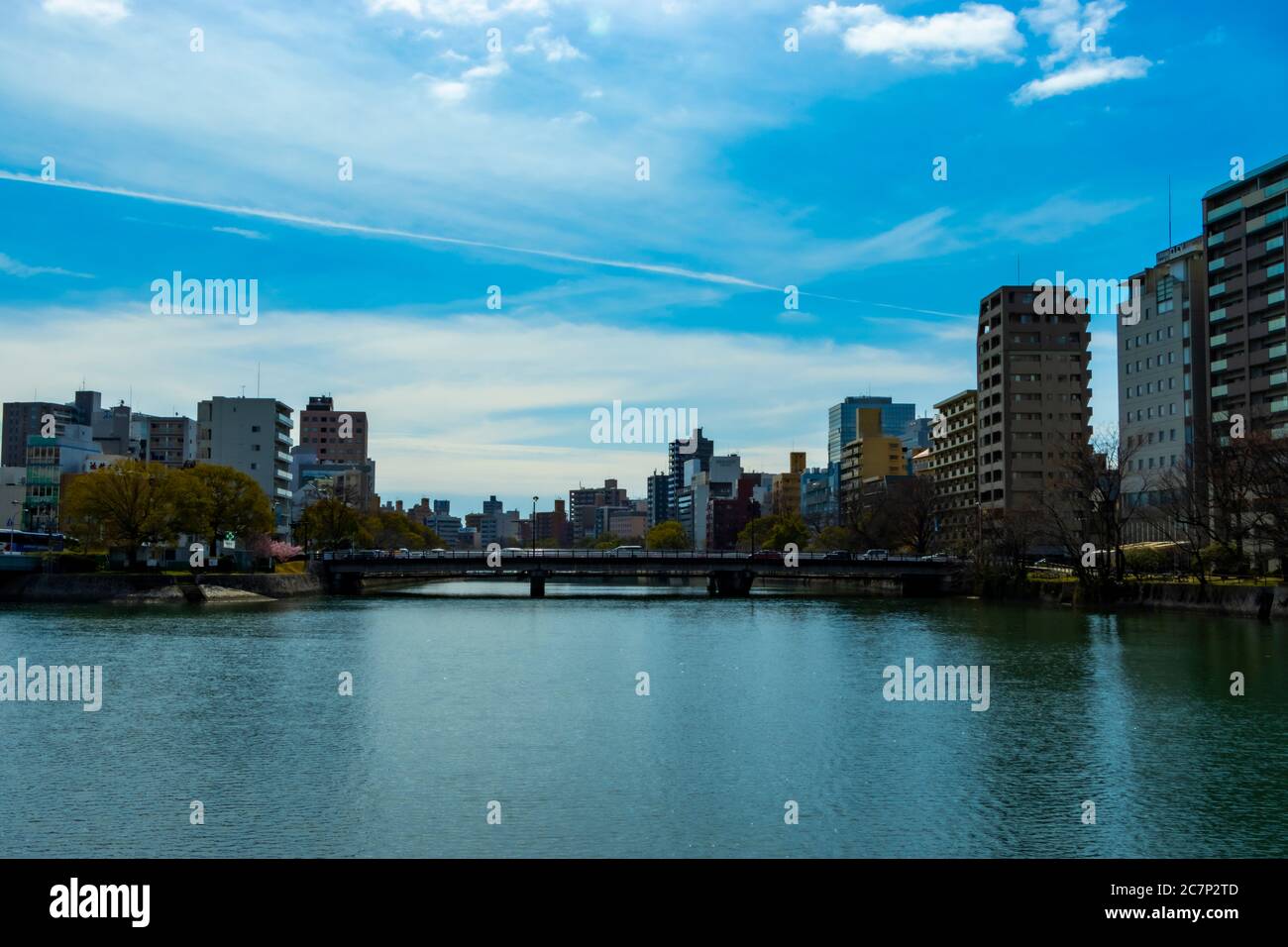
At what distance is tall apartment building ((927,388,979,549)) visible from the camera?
469 ft

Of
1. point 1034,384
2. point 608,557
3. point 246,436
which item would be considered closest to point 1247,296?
point 1034,384

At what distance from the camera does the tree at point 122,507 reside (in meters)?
83.8

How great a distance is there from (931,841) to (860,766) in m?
5.54

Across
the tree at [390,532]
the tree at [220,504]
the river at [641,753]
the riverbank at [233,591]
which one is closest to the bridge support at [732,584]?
the riverbank at [233,591]

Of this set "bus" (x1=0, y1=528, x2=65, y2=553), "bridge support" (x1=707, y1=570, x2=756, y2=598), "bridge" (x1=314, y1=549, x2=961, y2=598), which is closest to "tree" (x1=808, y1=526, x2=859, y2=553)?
"bridge" (x1=314, y1=549, x2=961, y2=598)

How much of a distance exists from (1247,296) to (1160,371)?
1442 cm

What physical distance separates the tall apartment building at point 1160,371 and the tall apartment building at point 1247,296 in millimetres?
4382

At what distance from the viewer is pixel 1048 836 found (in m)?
19.4

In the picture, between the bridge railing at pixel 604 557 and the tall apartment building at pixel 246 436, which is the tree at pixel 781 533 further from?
the tall apartment building at pixel 246 436

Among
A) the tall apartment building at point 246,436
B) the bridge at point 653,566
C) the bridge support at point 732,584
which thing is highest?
the tall apartment building at point 246,436

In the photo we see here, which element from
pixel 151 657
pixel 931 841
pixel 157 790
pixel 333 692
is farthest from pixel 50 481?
pixel 931 841

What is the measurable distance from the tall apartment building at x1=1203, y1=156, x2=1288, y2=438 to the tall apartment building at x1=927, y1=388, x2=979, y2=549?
41.4m

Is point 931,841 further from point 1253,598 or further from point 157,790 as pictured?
point 1253,598

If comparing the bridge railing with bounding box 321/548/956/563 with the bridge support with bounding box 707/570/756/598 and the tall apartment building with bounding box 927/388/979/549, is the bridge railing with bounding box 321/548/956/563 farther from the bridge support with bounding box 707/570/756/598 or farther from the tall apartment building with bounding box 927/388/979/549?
the tall apartment building with bounding box 927/388/979/549
